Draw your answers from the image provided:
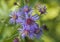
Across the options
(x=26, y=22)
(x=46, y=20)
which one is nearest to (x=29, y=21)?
(x=26, y=22)

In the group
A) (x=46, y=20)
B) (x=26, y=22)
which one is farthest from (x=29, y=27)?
(x=46, y=20)

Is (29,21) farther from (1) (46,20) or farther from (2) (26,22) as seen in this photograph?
(1) (46,20)

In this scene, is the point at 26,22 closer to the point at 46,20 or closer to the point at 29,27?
the point at 29,27

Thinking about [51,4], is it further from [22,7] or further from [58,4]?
[22,7]

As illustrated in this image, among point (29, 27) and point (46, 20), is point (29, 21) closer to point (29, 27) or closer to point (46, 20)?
point (29, 27)

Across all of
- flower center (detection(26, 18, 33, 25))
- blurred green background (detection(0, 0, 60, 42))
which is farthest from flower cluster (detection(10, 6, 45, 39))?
blurred green background (detection(0, 0, 60, 42))

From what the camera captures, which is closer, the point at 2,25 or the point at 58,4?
the point at 2,25

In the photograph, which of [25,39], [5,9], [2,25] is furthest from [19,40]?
[5,9]

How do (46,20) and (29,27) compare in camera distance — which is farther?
(46,20)

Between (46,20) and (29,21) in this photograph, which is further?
(46,20)

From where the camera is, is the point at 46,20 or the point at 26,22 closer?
the point at 26,22

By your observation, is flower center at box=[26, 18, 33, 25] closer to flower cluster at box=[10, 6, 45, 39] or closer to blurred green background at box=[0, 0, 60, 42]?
flower cluster at box=[10, 6, 45, 39]
